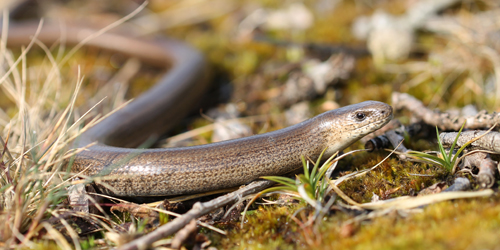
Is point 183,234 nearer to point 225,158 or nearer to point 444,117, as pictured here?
point 225,158

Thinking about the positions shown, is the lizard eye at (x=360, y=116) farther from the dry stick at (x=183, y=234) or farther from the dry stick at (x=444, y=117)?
the dry stick at (x=183, y=234)

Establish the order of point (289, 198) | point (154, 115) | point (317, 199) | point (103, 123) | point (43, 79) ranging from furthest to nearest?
point (43, 79), point (154, 115), point (103, 123), point (289, 198), point (317, 199)

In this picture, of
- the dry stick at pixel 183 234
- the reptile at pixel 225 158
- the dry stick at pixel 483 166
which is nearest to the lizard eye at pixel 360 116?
the reptile at pixel 225 158

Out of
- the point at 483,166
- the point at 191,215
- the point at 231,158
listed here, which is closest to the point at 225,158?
the point at 231,158

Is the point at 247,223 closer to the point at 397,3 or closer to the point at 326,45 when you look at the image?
the point at 326,45

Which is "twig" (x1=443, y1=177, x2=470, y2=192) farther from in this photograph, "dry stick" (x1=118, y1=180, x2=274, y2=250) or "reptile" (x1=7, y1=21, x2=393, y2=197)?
"dry stick" (x1=118, y1=180, x2=274, y2=250)

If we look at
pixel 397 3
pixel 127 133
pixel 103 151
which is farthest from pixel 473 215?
pixel 397 3

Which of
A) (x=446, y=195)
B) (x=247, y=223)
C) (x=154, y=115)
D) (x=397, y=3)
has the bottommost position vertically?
(x=247, y=223)
